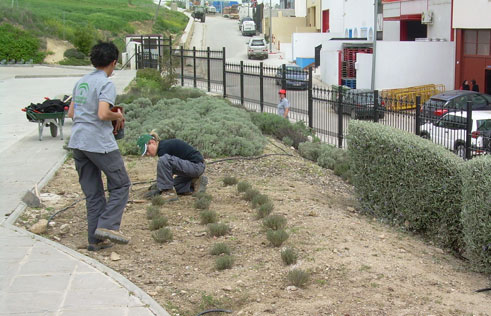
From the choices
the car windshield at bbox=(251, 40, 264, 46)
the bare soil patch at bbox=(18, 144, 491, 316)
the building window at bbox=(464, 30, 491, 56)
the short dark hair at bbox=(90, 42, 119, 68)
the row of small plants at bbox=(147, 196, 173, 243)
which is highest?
the car windshield at bbox=(251, 40, 264, 46)

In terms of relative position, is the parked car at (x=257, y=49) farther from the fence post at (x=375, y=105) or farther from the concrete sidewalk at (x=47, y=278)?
the concrete sidewalk at (x=47, y=278)

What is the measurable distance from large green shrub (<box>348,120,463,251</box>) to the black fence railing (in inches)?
128

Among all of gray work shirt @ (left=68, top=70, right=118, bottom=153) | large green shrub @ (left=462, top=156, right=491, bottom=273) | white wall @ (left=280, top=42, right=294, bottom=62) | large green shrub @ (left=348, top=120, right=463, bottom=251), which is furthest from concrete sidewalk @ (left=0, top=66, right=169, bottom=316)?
white wall @ (left=280, top=42, right=294, bottom=62)

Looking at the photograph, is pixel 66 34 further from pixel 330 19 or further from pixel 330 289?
pixel 330 289

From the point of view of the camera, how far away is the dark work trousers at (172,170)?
799cm

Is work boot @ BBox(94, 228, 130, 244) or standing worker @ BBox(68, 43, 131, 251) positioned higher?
standing worker @ BBox(68, 43, 131, 251)

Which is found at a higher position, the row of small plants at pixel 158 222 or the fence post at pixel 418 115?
the fence post at pixel 418 115

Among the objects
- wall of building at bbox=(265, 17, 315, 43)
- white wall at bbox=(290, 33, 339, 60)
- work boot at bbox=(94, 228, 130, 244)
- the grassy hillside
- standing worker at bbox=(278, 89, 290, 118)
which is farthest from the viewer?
wall of building at bbox=(265, 17, 315, 43)

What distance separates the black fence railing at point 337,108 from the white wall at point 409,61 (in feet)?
42.2

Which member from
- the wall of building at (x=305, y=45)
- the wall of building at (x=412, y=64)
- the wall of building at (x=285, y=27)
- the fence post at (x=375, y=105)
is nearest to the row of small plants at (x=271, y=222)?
the fence post at (x=375, y=105)

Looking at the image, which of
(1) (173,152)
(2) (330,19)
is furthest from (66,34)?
(1) (173,152)

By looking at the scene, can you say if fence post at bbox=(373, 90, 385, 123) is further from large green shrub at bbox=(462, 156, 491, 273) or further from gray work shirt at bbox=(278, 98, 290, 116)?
large green shrub at bbox=(462, 156, 491, 273)

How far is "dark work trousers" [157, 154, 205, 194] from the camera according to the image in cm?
799

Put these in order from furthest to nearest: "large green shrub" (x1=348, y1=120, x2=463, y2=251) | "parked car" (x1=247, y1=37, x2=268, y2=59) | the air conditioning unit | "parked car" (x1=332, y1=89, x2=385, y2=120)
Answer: "parked car" (x1=247, y1=37, x2=268, y2=59) < the air conditioning unit < "parked car" (x1=332, y1=89, x2=385, y2=120) < "large green shrub" (x1=348, y1=120, x2=463, y2=251)
